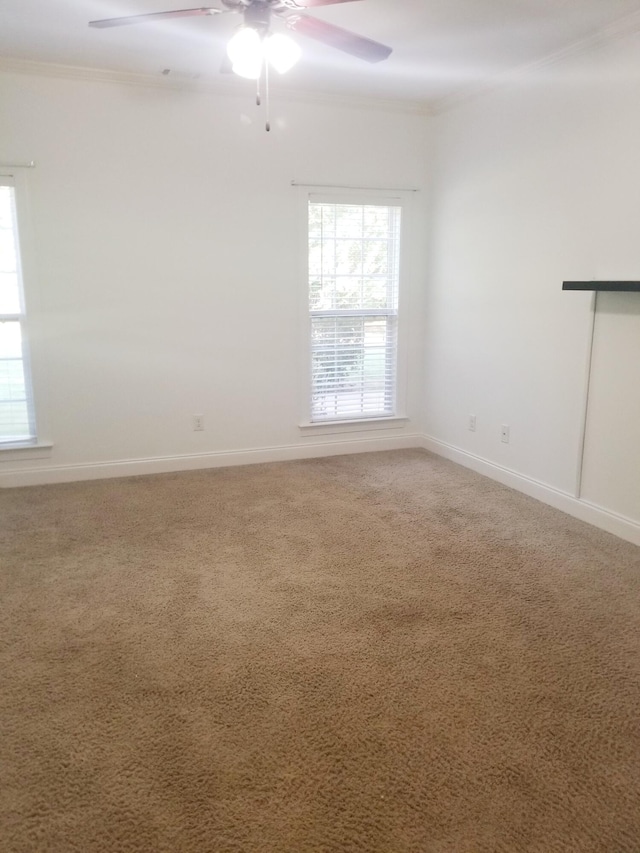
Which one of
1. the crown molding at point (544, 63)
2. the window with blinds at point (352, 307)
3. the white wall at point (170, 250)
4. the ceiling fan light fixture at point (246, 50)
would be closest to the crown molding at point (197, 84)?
the white wall at point (170, 250)

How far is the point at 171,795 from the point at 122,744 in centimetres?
26

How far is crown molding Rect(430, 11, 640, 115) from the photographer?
297cm

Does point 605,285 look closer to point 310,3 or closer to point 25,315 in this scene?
point 310,3

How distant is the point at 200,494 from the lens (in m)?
3.95

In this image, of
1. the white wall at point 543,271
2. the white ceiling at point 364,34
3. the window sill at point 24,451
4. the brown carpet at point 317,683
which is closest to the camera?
the brown carpet at point 317,683

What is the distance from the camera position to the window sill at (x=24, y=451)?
405 cm

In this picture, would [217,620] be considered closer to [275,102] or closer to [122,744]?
[122,744]

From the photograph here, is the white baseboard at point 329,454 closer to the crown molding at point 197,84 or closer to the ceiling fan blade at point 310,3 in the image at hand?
the crown molding at point 197,84

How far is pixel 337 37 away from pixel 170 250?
84.7 inches

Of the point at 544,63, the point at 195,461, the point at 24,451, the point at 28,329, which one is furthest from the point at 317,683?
the point at 544,63

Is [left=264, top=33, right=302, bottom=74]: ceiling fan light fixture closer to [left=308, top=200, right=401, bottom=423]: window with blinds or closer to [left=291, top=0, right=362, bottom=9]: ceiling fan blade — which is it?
[left=291, top=0, right=362, bottom=9]: ceiling fan blade

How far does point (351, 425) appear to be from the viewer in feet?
16.1

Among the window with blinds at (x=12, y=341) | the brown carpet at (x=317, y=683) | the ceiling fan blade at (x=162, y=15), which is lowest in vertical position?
the brown carpet at (x=317, y=683)

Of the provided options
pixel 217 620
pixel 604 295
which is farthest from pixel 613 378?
pixel 217 620
